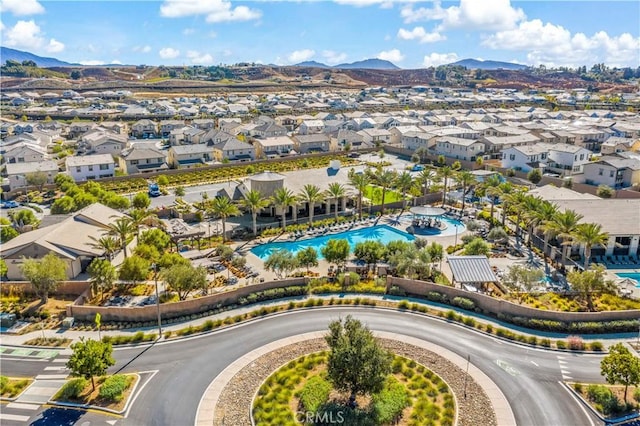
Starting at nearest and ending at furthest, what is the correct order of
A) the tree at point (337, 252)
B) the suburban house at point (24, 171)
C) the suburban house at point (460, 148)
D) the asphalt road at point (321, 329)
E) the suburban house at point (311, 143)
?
the asphalt road at point (321, 329), the tree at point (337, 252), the suburban house at point (24, 171), the suburban house at point (460, 148), the suburban house at point (311, 143)

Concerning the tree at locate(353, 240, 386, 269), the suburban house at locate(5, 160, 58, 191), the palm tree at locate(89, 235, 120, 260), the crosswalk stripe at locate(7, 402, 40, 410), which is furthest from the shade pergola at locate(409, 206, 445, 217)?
the suburban house at locate(5, 160, 58, 191)

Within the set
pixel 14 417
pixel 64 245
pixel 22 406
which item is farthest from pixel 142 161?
pixel 14 417

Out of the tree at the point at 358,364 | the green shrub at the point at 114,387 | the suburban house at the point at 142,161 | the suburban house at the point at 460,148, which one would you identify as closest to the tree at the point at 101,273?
the green shrub at the point at 114,387

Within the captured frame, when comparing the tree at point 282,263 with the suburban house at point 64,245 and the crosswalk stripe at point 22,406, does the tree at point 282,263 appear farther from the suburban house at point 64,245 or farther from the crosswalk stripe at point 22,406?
the crosswalk stripe at point 22,406

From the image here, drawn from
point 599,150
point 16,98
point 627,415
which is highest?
point 16,98

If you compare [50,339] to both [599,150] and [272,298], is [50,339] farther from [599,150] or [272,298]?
[599,150]

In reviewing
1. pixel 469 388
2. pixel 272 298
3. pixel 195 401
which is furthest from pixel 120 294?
pixel 469 388

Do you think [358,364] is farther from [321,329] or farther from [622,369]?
[622,369]

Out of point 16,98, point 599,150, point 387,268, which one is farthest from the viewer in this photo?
point 16,98
